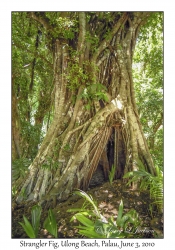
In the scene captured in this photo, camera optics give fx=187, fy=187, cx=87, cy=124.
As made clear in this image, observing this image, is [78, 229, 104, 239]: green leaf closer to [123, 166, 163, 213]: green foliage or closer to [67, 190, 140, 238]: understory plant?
[67, 190, 140, 238]: understory plant

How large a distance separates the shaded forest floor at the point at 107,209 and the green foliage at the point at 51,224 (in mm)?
61

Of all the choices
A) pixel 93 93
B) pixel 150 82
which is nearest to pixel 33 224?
pixel 93 93

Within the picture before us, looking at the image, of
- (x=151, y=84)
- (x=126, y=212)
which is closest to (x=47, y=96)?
(x=151, y=84)

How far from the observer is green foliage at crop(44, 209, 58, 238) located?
1800 mm

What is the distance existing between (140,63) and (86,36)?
1407 millimetres

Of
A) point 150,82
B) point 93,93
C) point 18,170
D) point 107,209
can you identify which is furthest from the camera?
point 150,82

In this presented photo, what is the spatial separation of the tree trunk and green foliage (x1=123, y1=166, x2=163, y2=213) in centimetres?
13

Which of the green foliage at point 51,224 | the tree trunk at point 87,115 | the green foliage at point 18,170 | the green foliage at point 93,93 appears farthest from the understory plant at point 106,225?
the green foliage at point 93,93

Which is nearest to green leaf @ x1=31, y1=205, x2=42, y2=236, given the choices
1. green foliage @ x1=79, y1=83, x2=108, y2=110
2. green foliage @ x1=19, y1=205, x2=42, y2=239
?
green foliage @ x1=19, y1=205, x2=42, y2=239

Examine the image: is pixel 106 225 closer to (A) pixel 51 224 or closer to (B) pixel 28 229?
(A) pixel 51 224

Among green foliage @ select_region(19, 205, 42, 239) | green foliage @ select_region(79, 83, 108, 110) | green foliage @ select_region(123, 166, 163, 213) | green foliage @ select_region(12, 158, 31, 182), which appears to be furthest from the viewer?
green foliage @ select_region(12, 158, 31, 182)

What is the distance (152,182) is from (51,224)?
1113 millimetres

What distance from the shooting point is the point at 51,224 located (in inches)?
72.2

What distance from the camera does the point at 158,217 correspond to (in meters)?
1.90
